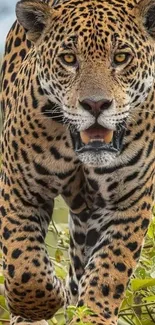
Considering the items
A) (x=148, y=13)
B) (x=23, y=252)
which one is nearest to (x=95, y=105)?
(x=148, y=13)

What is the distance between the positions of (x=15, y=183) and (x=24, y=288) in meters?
0.59

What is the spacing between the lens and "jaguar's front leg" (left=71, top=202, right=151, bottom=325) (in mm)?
8297

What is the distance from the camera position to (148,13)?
26.2 ft

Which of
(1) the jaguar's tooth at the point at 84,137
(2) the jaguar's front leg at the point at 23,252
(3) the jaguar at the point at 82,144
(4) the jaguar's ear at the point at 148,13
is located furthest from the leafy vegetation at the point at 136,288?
(4) the jaguar's ear at the point at 148,13

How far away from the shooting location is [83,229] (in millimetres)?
9188

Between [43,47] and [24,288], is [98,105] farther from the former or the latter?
[24,288]

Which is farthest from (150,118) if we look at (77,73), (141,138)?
(77,73)

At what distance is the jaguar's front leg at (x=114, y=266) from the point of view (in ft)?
27.2

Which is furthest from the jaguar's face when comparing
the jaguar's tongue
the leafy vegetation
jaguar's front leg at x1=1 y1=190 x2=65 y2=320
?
the leafy vegetation

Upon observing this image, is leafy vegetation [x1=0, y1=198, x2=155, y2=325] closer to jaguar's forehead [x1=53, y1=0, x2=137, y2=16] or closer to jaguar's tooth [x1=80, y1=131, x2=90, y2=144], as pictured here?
jaguar's tooth [x1=80, y1=131, x2=90, y2=144]

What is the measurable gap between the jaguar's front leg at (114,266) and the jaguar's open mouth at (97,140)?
0.68 meters

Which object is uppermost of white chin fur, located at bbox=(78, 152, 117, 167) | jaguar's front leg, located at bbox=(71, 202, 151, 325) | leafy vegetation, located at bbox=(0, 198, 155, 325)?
white chin fur, located at bbox=(78, 152, 117, 167)

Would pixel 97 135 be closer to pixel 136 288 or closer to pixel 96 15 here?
pixel 96 15

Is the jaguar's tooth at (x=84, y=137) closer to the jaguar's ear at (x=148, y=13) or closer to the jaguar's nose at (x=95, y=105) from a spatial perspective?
the jaguar's nose at (x=95, y=105)
